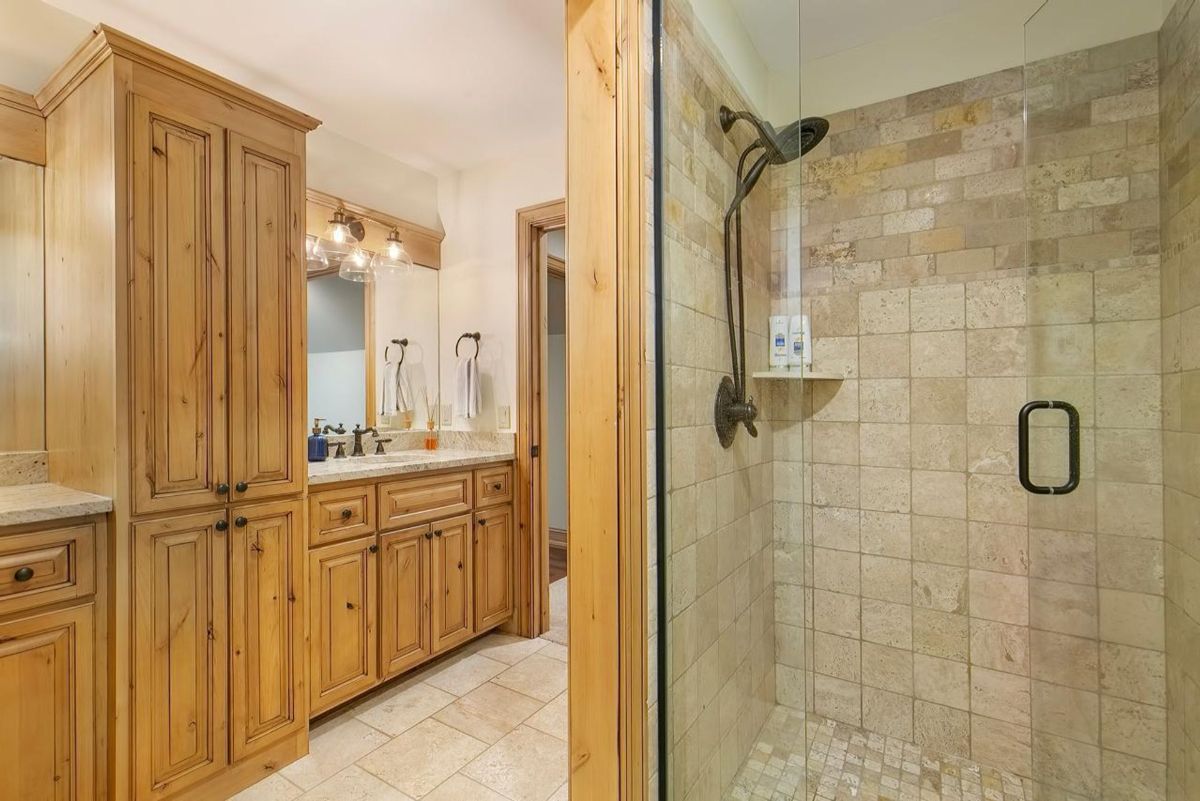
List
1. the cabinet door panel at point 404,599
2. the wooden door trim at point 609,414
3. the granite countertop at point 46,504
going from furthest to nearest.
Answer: the cabinet door panel at point 404,599 < the granite countertop at point 46,504 < the wooden door trim at point 609,414

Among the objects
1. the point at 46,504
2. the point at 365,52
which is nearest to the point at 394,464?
the point at 46,504

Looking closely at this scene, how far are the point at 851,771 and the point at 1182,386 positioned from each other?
4.87 ft

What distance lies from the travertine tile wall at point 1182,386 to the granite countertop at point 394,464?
2443 mm

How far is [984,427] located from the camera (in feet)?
6.17

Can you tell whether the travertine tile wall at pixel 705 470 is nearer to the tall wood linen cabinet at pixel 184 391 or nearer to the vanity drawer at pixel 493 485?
the tall wood linen cabinet at pixel 184 391

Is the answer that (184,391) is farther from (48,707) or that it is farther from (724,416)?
(724,416)

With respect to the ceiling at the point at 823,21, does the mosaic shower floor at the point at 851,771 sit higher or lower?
lower

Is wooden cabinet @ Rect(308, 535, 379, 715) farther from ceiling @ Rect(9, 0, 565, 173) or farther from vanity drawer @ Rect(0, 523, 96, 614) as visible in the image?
ceiling @ Rect(9, 0, 565, 173)

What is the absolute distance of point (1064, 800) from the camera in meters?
1.60

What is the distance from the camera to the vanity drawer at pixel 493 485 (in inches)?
107

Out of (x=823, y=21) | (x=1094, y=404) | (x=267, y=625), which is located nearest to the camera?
(x=1094, y=404)

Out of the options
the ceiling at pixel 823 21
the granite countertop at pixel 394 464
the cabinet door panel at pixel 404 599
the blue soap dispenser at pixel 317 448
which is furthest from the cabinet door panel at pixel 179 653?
the ceiling at pixel 823 21

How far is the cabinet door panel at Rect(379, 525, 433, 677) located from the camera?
2.26m

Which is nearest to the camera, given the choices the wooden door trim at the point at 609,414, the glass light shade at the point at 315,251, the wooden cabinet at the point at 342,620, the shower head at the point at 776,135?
the wooden door trim at the point at 609,414
